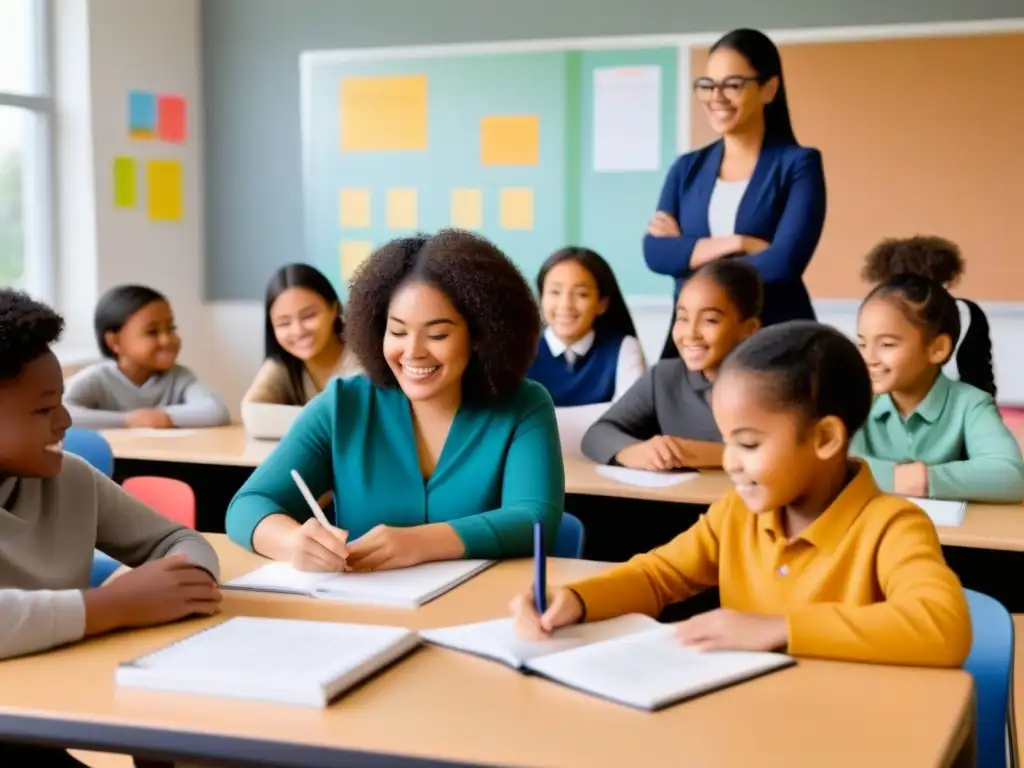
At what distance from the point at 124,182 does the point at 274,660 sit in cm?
469

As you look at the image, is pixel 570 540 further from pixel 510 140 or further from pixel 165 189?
pixel 165 189

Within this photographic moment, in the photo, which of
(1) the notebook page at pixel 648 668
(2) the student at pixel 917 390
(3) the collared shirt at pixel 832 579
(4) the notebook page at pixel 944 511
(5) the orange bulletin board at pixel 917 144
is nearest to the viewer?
(1) the notebook page at pixel 648 668

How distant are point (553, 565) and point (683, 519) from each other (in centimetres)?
84

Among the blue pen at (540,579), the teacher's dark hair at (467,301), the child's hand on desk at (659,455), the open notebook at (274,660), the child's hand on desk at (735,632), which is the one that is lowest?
the child's hand on desk at (659,455)

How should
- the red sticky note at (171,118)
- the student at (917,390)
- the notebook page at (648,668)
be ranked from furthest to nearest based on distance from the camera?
1. the red sticky note at (171,118)
2. the student at (917,390)
3. the notebook page at (648,668)

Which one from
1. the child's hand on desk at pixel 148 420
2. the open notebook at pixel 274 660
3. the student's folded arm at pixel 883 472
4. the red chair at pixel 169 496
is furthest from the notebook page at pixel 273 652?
the child's hand on desk at pixel 148 420

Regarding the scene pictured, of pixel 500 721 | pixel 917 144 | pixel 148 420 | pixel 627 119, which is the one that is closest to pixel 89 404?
pixel 148 420

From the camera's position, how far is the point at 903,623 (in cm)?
144

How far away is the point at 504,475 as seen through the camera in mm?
2166

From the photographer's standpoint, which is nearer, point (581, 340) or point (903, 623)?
point (903, 623)

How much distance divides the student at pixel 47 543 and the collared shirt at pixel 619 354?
1966 millimetres

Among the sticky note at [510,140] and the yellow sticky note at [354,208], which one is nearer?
the sticky note at [510,140]

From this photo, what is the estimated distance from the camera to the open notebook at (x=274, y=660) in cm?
134

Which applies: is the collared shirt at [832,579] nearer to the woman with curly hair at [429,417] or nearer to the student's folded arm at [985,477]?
the woman with curly hair at [429,417]
